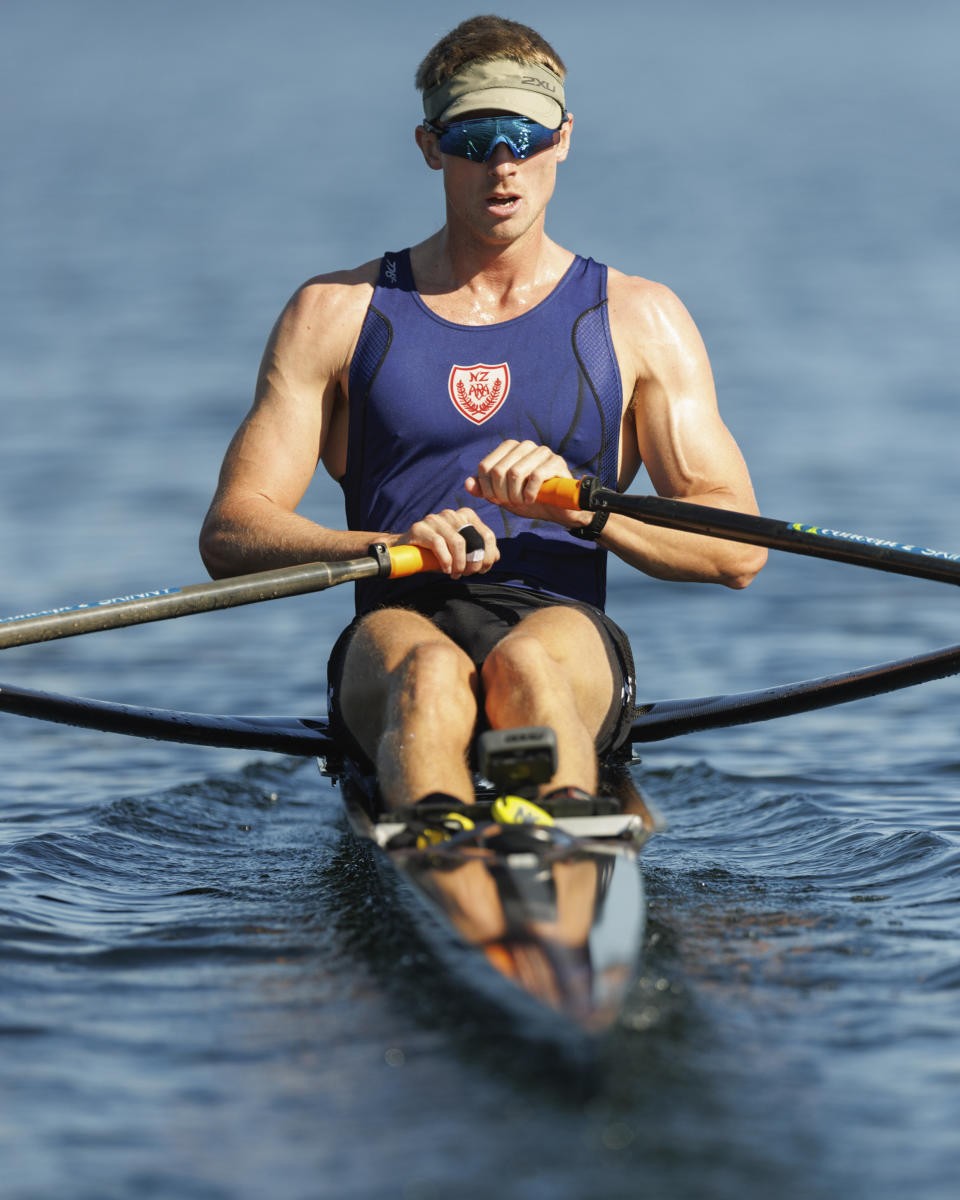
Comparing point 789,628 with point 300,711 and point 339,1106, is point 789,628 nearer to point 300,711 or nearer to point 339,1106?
point 300,711

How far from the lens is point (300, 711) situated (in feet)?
25.9

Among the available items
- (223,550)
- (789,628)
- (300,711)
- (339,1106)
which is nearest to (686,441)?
(223,550)

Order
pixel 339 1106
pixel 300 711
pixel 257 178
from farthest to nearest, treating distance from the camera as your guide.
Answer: pixel 257 178 < pixel 300 711 < pixel 339 1106

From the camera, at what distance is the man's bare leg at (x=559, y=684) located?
4.19 meters

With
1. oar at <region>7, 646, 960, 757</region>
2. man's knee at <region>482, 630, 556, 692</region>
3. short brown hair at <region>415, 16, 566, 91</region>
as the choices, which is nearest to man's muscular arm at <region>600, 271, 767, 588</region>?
oar at <region>7, 646, 960, 757</region>

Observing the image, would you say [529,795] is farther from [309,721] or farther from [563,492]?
[309,721]

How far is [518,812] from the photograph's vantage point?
389 centimetres

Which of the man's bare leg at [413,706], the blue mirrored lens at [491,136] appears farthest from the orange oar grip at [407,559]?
the blue mirrored lens at [491,136]

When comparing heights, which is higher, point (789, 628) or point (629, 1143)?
point (789, 628)

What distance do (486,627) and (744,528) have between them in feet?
2.55

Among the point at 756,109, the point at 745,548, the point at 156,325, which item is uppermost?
the point at 756,109

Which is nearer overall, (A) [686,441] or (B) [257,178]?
(A) [686,441]

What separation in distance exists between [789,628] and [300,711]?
9.86ft

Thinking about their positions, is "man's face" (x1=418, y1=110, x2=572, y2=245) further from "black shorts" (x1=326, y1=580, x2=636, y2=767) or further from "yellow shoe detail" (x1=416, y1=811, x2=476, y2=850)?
"yellow shoe detail" (x1=416, y1=811, x2=476, y2=850)
